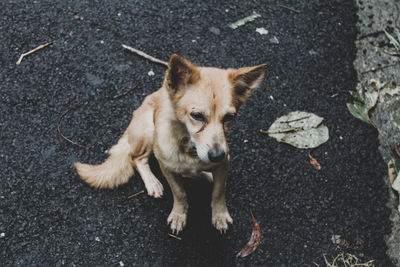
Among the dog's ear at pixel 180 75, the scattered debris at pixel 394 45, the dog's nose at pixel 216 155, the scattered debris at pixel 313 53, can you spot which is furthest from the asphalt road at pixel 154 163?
the dog's ear at pixel 180 75

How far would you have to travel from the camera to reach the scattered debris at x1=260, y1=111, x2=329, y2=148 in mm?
3883

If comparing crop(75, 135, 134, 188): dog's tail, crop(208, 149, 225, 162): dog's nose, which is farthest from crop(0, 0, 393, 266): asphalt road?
crop(208, 149, 225, 162): dog's nose

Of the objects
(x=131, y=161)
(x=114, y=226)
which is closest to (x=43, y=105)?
(x=131, y=161)

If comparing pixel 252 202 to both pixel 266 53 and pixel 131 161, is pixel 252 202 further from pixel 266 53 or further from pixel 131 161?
pixel 266 53

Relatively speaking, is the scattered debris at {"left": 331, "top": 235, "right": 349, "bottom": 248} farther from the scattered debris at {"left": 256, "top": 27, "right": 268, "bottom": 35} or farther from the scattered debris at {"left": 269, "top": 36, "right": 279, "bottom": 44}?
the scattered debris at {"left": 256, "top": 27, "right": 268, "bottom": 35}

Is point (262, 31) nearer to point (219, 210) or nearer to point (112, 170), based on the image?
point (219, 210)

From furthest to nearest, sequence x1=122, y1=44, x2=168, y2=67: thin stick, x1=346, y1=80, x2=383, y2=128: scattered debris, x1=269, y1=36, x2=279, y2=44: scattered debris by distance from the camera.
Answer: x1=269, y1=36, x2=279, y2=44: scattered debris → x1=122, y1=44, x2=168, y2=67: thin stick → x1=346, y1=80, x2=383, y2=128: scattered debris

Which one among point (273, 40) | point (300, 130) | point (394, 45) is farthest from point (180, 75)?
point (394, 45)

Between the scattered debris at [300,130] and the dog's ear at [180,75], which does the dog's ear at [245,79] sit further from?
the scattered debris at [300,130]

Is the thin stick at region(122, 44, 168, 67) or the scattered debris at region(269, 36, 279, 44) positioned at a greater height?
the scattered debris at region(269, 36, 279, 44)

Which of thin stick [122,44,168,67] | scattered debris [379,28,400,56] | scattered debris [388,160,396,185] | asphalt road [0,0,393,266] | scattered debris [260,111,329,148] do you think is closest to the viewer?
asphalt road [0,0,393,266]

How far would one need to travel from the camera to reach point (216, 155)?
260cm

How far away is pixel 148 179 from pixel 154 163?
24 centimetres

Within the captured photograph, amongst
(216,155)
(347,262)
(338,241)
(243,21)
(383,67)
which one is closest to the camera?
(216,155)
